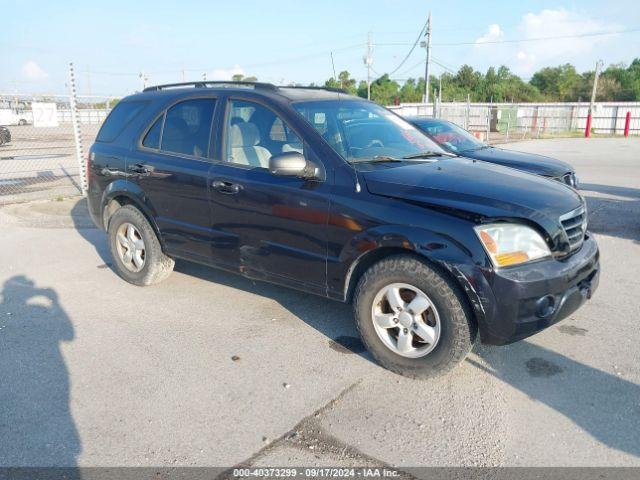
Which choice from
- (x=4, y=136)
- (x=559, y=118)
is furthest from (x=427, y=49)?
(x=4, y=136)

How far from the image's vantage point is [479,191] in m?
3.38

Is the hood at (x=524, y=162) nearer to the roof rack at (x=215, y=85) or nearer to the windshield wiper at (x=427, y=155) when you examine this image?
the windshield wiper at (x=427, y=155)

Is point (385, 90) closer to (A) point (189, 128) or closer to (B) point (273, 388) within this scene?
(A) point (189, 128)

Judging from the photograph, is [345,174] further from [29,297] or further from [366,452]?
[29,297]

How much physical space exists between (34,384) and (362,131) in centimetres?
302

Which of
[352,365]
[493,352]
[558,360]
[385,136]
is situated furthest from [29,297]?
[558,360]

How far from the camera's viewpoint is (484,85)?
6469 centimetres

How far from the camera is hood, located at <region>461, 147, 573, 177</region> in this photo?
24.4ft

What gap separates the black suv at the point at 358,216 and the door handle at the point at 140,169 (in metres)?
0.02

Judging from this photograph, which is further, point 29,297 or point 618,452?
point 29,297

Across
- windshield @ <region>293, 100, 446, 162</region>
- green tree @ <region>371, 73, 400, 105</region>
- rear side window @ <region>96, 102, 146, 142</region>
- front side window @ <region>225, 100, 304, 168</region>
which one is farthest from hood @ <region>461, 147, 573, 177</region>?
green tree @ <region>371, 73, 400, 105</region>

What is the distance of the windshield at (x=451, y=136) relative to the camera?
8602 mm

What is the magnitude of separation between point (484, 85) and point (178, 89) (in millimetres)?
65995

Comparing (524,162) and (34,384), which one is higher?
A: (524,162)
